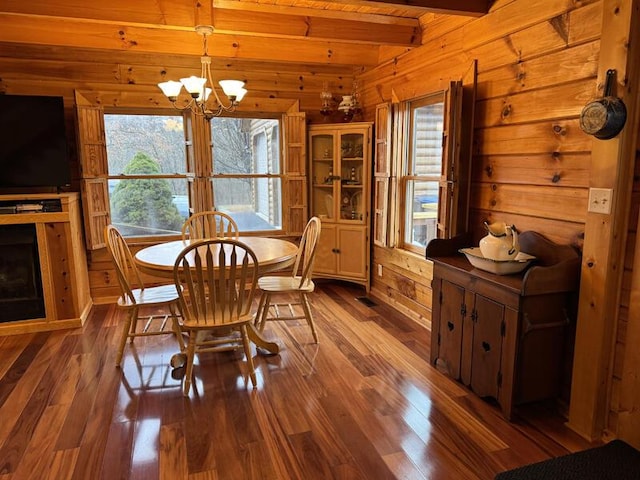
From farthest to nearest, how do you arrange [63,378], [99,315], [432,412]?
[99,315]
[63,378]
[432,412]

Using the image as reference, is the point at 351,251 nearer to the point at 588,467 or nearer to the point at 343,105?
the point at 343,105

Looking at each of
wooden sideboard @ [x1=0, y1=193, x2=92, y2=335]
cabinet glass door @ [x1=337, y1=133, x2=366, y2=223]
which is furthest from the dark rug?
wooden sideboard @ [x1=0, y1=193, x2=92, y2=335]

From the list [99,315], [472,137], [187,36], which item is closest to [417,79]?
[472,137]

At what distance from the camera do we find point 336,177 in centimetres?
465

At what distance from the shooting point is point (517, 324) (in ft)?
7.03

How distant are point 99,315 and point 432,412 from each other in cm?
313

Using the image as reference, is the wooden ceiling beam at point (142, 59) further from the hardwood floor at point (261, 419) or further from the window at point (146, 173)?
the hardwood floor at point (261, 419)

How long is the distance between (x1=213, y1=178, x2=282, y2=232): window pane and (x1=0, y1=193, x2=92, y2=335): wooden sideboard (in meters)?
1.46

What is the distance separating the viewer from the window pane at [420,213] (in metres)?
3.74

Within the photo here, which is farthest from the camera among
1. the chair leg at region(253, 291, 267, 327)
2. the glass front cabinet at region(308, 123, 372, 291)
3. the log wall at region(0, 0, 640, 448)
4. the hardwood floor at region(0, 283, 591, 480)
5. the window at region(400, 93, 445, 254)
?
the glass front cabinet at region(308, 123, 372, 291)

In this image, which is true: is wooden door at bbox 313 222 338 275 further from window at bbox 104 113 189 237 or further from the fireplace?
the fireplace

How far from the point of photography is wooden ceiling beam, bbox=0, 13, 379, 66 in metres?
3.56

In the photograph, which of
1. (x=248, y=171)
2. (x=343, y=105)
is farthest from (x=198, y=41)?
(x=343, y=105)

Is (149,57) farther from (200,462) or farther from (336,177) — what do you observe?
(200,462)
